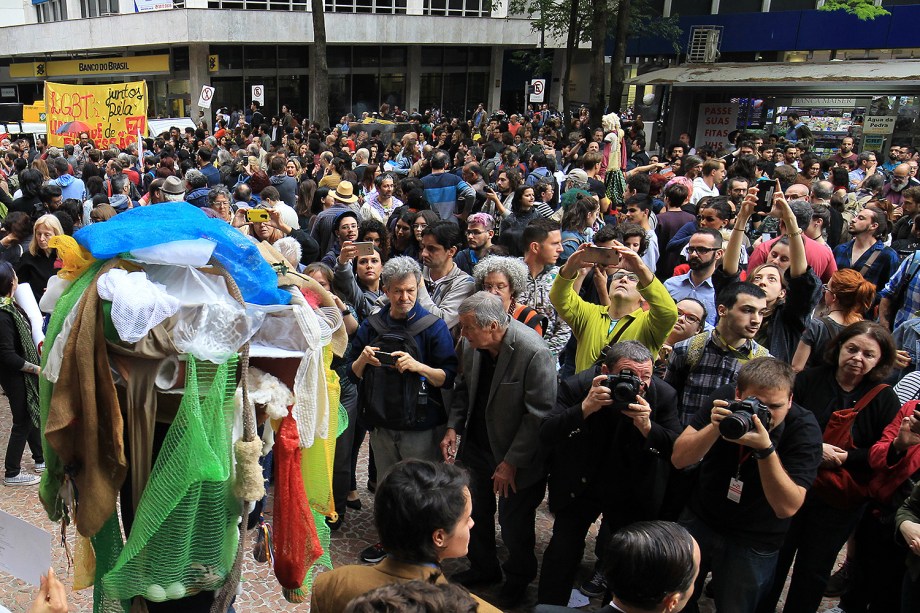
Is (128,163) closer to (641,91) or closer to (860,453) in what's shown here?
(860,453)

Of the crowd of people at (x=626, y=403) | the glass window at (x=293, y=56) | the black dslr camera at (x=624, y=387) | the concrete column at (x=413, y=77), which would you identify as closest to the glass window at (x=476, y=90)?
the concrete column at (x=413, y=77)

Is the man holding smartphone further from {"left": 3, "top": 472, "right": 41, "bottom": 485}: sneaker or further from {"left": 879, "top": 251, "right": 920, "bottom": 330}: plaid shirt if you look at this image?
{"left": 3, "top": 472, "right": 41, "bottom": 485}: sneaker

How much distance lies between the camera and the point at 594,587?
13.8 feet

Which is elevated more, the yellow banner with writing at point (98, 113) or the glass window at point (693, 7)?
the glass window at point (693, 7)

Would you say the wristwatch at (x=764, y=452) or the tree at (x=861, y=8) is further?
the tree at (x=861, y=8)

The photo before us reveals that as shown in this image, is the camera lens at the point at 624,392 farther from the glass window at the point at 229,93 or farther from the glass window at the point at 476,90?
the glass window at the point at 476,90

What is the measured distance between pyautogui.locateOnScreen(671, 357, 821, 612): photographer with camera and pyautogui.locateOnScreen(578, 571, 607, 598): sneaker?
0.92 m

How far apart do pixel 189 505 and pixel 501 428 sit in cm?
193

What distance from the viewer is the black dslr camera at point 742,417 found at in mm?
2877

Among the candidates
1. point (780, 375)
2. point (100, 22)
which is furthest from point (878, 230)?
point (100, 22)

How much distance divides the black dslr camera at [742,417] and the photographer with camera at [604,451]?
0.40m

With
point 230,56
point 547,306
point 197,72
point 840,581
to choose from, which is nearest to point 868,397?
point 840,581

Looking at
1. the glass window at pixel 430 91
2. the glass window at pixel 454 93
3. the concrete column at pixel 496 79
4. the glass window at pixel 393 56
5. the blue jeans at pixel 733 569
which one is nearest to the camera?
the blue jeans at pixel 733 569

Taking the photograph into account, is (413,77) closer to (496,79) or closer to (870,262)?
(496,79)
